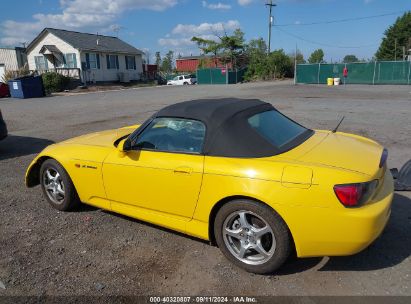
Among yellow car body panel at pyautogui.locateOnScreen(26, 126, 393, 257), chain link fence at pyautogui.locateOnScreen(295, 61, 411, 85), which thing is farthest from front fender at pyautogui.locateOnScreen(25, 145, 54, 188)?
chain link fence at pyautogui.locateOnScreen(295, 61, 411, 85)

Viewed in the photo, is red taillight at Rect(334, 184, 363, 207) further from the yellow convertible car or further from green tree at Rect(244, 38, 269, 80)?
green tree at Rect(244, 38, 269, 80)

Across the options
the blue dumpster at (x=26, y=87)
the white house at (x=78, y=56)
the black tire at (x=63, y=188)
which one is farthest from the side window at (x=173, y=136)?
the white house at (x=78, y=56)

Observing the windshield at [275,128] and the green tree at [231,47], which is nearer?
the windshield at [275,128]

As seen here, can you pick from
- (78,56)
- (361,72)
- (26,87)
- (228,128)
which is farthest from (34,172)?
(78,56)

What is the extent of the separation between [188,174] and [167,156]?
1.08 ft

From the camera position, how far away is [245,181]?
3059mm

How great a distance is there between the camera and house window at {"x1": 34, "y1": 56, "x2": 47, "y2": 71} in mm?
41906

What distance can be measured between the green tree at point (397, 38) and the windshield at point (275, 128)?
78.0 metres

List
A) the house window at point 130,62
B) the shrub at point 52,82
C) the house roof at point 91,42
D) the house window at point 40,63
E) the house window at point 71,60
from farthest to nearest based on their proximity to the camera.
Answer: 1. the house window at point 130,62
2. the house window at point 40,63
3. the house roof at point 91,42
4. the house window at point 71,60
5. the shrub at point 52,82

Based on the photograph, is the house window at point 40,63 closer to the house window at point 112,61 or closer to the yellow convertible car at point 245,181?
the house window at point 112,61

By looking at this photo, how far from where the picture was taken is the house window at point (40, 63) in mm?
41906

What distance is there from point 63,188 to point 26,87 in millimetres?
25539

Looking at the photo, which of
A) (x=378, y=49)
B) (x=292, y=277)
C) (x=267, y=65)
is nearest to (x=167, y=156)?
(x=292, y=277)

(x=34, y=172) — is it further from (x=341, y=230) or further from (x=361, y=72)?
(x=361, y=72)
